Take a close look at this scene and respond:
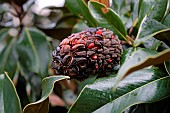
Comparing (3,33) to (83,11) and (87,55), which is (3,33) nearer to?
(83,11)

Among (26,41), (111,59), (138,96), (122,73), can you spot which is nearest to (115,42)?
(111,59)

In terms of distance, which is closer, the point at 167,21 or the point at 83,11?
the point at 167,21

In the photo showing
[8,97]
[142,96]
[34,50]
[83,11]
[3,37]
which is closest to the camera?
[142,96]

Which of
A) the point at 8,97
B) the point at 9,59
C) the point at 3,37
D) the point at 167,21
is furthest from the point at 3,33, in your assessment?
the point at 167,21

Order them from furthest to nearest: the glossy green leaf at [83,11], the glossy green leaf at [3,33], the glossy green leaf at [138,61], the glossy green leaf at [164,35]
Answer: the glossy green leaf at [3,33] < the glossy green leaf at [83,11] < the glossy green leaf at [164,35] < the glossy green leaf at [138,61]

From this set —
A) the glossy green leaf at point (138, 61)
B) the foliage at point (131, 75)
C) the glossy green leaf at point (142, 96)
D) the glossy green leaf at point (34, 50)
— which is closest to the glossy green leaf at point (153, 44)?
the foliage at point (131, 75)

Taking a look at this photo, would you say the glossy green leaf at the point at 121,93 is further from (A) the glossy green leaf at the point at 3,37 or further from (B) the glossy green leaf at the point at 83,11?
(A) the glossy green leaf at the point at 3,37

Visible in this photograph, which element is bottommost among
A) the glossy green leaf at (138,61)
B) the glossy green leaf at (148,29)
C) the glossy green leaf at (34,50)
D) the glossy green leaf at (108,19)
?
the glossy green leaf at (34,50)

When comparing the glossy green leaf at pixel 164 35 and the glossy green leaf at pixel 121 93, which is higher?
the glossy green leaf at pixel 164 35
